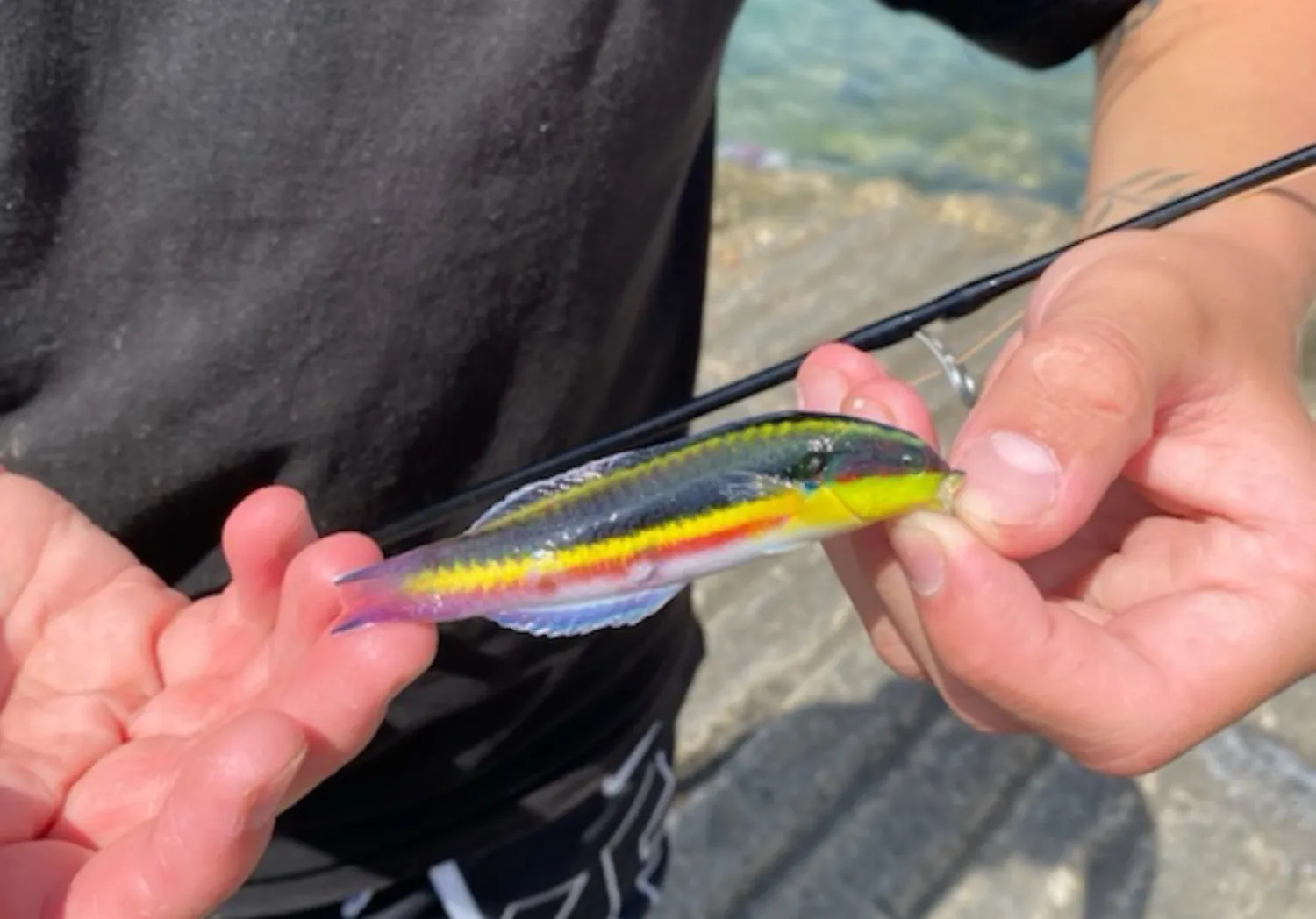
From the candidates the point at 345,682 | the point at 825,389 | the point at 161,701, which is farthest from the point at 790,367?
the point at 161,701

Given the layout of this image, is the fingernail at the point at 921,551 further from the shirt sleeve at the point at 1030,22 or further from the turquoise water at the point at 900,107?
the turquoise water at the point at 900,107

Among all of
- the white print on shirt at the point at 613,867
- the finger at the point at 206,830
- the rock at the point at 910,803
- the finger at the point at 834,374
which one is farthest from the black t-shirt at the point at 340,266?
the rock at the point at 910,803

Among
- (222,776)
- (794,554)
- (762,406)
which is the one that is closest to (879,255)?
(762,406)

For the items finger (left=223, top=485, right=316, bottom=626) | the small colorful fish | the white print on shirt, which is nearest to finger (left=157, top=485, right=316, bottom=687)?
finger (left=223, top=485, right=316, bottom=626)

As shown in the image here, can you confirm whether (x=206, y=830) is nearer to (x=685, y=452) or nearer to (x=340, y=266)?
(x=685, y=452)

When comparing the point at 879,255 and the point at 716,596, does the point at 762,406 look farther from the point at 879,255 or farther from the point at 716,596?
the point at 879,255

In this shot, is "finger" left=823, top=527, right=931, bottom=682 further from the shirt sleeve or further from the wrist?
the shirt sleeve
